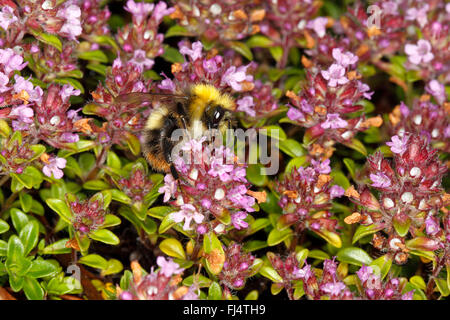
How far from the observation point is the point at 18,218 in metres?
3.03

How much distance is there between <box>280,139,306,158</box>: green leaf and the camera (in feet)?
11.0

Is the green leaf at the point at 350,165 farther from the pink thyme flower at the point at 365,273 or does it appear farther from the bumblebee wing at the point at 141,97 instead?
the bumblebee wing at the point at 141,97

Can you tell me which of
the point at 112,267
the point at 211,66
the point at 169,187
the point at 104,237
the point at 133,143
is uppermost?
the point at 211,66

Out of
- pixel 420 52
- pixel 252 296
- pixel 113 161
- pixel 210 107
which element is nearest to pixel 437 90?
pixel 420 52

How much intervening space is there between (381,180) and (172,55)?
1.64 meters

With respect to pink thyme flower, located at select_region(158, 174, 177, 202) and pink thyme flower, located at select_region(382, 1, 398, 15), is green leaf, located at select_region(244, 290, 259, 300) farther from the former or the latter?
pink thyme flower, located at select_region(382, 1, 398, 15)

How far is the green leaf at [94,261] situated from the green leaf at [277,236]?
2.86 ft

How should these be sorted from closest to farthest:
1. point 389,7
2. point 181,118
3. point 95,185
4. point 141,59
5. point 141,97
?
point 141,97
point 181,118
point 95,185
point 141,59
point 389,7

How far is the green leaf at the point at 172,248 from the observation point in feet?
9.91

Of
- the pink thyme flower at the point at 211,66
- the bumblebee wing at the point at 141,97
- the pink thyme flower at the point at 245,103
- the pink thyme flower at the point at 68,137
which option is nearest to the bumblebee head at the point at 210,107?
the bumblebee wing at the point at 141,97

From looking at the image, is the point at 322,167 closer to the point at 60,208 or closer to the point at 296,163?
the point at 296,163

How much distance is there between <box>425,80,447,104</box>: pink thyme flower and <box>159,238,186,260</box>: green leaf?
1895mm
